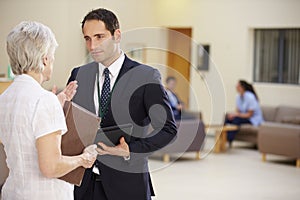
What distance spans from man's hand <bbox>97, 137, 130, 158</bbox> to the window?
9611 mm

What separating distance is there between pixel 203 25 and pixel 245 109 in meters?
2.56

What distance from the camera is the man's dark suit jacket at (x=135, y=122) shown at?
9.26 feet

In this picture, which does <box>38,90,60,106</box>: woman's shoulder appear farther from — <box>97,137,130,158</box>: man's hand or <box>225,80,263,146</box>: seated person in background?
<box>225,80,263,146</box>: seated person in background

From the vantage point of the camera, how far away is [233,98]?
1259 cm

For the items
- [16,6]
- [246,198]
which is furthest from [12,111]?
[16,6]

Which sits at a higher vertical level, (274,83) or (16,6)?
(16,6)

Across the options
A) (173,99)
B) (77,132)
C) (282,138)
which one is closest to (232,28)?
(173,99)

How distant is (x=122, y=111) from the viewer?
2.83 meters

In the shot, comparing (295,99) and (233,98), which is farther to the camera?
(233,98)

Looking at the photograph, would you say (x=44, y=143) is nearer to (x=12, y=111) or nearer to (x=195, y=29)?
(x=12, y=111)

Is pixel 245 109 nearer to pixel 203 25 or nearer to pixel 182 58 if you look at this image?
pixel 182 58

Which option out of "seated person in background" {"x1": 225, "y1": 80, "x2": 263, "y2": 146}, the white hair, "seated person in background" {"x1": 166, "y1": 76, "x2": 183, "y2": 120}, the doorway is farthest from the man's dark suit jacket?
the doorway

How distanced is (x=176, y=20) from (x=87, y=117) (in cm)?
1109

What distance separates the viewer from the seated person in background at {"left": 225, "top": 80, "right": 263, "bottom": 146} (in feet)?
36.6
